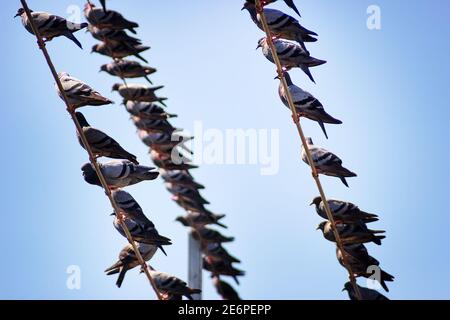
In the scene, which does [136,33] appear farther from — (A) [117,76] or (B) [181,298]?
(B) [181,298]

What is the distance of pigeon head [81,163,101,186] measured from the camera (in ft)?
54.2

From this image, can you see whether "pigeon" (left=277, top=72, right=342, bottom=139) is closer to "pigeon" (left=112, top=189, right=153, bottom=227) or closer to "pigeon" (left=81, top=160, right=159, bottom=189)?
"pigeon" (left=81, top=160, right=159, bottom=189)

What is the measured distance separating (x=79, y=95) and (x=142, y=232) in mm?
1841

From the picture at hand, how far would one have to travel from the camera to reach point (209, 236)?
2066cm

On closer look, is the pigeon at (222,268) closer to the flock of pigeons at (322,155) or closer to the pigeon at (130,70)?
the pigeon at (130,70)

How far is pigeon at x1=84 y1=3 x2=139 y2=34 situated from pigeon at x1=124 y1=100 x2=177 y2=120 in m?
1.67

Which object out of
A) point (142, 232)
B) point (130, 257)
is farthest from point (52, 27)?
point (130, 257)

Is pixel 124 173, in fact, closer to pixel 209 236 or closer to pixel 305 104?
pixel 305 104

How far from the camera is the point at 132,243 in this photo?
50.9ft

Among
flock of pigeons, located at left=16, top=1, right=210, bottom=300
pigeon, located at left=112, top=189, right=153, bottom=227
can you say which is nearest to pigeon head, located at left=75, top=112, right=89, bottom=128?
flock of pigeons, located at left=16, top=1, right=210, bottom=300

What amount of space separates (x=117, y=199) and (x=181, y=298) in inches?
63.5
